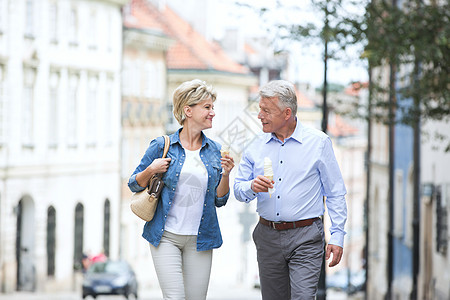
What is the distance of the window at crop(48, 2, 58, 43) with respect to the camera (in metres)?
38.5

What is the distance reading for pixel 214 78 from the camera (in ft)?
184

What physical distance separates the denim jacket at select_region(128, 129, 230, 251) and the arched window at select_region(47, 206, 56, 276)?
32.1 metres

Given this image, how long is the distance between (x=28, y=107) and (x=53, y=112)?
208 cm

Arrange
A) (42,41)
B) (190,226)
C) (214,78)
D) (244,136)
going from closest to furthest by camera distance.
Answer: (190,226)
(244,136)
(42,41)
(214,78)

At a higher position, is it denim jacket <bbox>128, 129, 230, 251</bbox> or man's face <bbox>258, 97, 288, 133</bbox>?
man's face <bbox>258, 97, 288, 133</bbox>

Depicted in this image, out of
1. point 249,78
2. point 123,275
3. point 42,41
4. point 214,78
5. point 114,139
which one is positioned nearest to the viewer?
point 123,275

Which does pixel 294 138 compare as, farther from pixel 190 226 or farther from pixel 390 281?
pixel 390 281

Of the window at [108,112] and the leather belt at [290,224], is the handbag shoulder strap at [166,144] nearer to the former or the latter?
the leather belt at [290,224]

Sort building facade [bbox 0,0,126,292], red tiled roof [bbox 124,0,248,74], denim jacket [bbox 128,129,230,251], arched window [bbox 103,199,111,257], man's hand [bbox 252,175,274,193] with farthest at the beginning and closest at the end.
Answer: red tiled roof [bbox 124,0,248,74]
arched window [bbox 103,199,111,257]
building facade [bbox 0,0,126,292]
denim jacket [bbox 128,129,230,251]
man's hand [bbox 252,175,274,193]

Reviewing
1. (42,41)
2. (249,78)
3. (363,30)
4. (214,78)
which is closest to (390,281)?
(363,30)

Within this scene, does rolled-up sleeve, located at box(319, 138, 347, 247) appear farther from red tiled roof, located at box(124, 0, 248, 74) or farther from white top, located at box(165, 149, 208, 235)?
red tiled roof, located at box(124, 0, 248, 74)

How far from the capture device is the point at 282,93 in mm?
5766

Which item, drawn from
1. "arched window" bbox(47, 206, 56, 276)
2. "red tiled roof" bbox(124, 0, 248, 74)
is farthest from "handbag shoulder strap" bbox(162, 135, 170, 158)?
"red tiled roof" bbox(124, 0, 248, 74)

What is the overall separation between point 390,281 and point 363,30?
15.2 m
